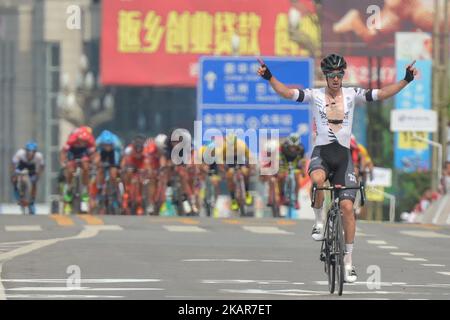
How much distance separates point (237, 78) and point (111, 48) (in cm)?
4288

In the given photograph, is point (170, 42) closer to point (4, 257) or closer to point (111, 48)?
point (111, 48)

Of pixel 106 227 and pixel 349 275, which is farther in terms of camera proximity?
pixel 106 227

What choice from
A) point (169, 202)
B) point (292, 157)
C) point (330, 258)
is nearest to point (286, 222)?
point (292, 157)

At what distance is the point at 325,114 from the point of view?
18.4m

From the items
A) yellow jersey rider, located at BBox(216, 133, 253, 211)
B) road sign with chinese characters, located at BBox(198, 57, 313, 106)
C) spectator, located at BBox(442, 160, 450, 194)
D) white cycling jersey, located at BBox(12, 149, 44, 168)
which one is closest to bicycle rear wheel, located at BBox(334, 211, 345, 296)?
yellow jersey rider, located at BBox(216, 133, 253, 211)

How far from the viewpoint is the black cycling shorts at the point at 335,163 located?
18.1 metres

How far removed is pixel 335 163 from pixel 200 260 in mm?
3850

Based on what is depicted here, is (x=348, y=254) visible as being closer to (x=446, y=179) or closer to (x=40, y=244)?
(x=40, y=244)

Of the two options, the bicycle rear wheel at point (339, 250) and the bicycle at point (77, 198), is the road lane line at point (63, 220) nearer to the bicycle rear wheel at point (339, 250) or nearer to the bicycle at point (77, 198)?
the bicycle at point (77, 198)

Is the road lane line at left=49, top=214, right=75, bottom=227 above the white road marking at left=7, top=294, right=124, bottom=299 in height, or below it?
below

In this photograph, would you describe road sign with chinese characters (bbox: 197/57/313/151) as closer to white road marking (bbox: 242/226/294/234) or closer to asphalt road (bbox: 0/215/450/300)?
asphalt road (bbox: 0/215/450/300)

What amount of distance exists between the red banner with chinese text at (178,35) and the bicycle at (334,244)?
71.3m

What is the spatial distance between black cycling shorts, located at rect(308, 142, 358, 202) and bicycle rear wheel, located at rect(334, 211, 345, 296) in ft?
1.57

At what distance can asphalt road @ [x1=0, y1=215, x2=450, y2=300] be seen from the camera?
17219 mm
